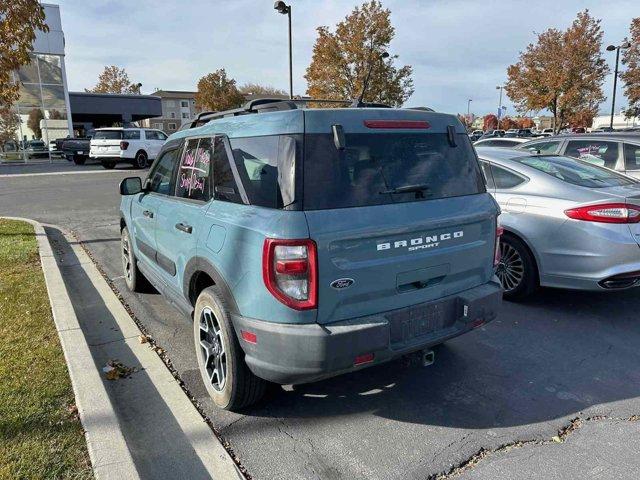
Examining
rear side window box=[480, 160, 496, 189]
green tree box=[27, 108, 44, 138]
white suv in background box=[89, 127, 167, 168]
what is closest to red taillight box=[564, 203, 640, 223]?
rear side window box=[480, 160, 496, 189]

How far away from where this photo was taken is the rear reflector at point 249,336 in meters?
2.68

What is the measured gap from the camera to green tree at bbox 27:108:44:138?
29.6m

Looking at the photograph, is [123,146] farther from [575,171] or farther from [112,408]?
[112,408]

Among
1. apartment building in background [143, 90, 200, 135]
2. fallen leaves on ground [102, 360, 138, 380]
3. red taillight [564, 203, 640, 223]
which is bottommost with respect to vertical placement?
fallen leaves on ground [102, 360, 138, 380]

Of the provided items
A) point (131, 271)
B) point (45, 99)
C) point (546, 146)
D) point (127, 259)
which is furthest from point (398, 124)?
point (45, 99)

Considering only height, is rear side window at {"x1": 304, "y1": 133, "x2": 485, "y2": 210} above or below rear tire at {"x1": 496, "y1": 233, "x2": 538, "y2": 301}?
above

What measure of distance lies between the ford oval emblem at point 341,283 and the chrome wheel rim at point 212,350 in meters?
0.88

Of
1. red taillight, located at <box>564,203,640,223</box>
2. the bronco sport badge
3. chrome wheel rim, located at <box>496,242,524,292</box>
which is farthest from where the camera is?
chrome wheel rim, located at <box>496,242,524,292</box>

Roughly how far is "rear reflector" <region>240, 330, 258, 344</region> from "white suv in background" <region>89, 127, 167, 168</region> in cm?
2054

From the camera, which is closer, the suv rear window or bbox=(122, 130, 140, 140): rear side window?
the suv rear window

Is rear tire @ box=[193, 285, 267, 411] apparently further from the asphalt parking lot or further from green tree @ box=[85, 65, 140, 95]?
green tree @ box=[85, 65, 140, 95]

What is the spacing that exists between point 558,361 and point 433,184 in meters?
1.94

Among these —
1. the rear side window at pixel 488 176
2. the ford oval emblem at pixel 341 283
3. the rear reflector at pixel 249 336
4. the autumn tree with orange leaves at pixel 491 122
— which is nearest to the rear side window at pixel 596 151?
the rear side window at pixel 488 176

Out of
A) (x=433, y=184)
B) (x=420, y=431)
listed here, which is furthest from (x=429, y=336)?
(x=433, y=184)
